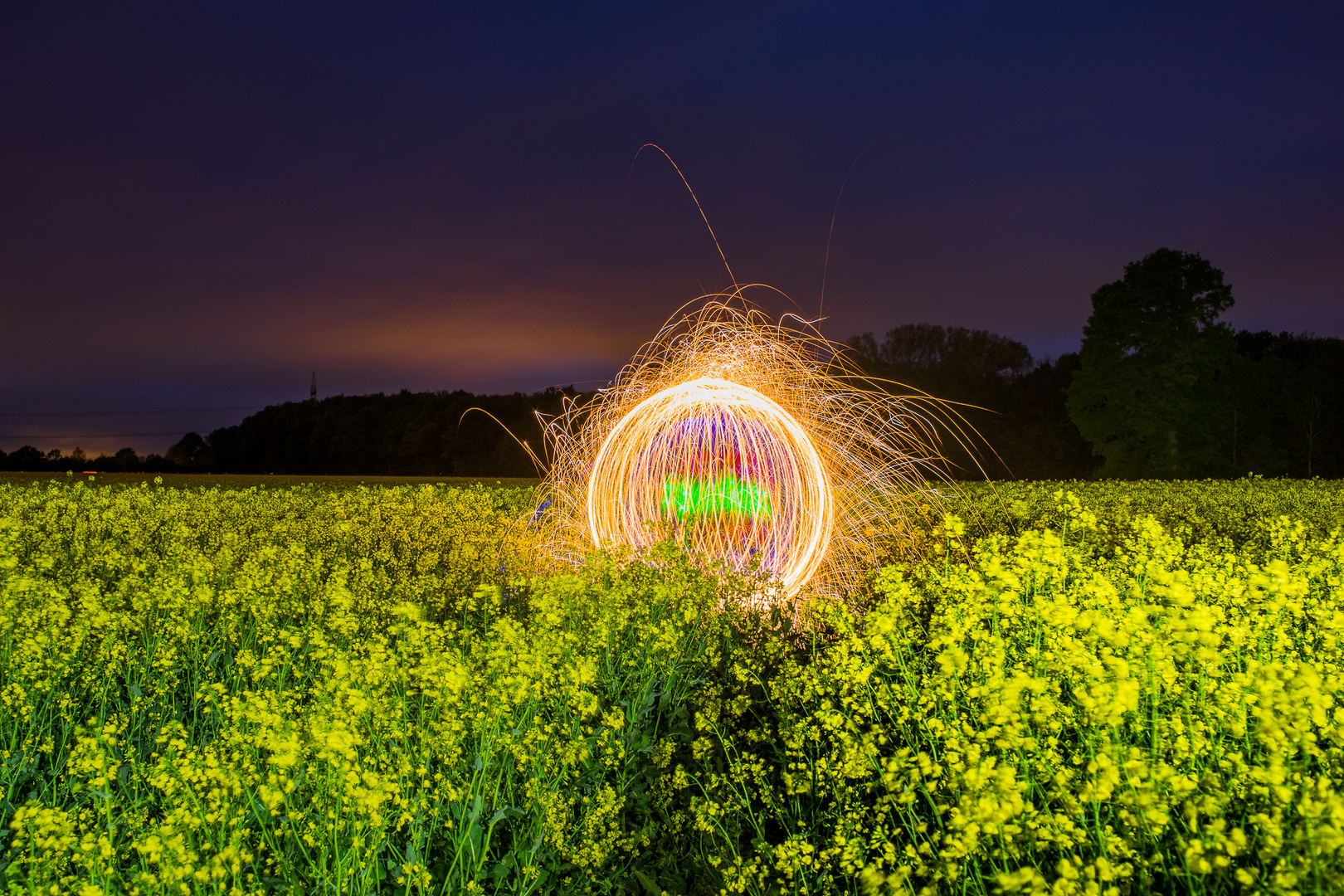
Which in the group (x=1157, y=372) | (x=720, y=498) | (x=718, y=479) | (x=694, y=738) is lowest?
(x=694, y=738)

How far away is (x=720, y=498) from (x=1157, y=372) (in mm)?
28552

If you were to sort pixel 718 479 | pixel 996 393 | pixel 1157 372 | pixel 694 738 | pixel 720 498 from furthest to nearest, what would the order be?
1. pixel 996 393
2. pixel 1157 372
3. pixel 718 479
4. pixel 720 498
5. pixel 694 738

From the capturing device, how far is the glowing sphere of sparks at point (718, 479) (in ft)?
23.8

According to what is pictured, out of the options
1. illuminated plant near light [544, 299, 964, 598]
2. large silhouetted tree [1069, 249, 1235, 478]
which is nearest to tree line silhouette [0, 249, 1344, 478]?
large silhouetted tree [1069, 249, 1235, 478]

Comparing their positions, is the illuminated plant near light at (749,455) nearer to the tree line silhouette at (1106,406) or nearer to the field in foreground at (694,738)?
the field in foreground at (694,738)

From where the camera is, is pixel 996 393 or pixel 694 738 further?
pixel 996 393

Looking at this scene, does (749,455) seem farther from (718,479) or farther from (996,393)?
(996,393)

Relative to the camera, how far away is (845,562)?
852cm

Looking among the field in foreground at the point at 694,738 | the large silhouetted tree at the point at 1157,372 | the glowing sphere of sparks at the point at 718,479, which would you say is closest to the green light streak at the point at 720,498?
the glowing sphere of sparks at the point at 718,479

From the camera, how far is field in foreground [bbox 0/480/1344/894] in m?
2.39

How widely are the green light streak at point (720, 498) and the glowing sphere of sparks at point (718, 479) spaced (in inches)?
0.7

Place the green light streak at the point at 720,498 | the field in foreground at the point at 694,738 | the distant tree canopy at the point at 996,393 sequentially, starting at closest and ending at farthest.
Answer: the field in foreground at the point at 694,738
the green light streak at the point at 720,498
the distant tree canopy at the point at 996,393

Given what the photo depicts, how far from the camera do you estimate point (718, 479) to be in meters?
8.43

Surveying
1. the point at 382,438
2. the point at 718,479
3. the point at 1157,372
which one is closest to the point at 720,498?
the point at 718,479
